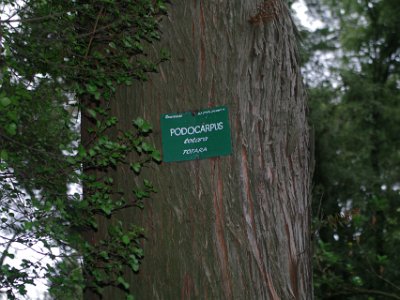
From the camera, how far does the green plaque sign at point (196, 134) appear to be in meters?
3.63

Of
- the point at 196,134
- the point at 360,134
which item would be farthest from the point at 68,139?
the point at 360,134

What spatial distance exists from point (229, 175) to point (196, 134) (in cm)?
29

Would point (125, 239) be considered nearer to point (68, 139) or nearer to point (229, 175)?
point (229, 175)

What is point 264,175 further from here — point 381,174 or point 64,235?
point 381,174

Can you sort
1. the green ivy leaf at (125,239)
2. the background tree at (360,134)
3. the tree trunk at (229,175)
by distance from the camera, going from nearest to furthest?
the green ivy leaf at (125,239), the tree trunk at (229,175), the background tree at (360,134)

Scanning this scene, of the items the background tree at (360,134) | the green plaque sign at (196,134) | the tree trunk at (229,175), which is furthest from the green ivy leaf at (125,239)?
the background tree at (360,134)

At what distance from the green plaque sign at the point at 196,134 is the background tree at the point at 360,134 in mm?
7116

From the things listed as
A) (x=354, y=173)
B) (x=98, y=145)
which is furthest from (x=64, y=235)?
(x=354, y=173)

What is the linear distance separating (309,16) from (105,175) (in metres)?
12.6

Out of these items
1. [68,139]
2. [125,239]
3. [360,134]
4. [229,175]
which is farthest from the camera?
[360,134]

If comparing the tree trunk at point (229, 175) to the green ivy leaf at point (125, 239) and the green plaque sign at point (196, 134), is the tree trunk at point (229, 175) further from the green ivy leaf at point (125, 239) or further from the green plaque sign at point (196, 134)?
the green ivy leaf at point (125, 239)

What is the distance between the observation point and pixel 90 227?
3.79m

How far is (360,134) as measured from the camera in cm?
1516

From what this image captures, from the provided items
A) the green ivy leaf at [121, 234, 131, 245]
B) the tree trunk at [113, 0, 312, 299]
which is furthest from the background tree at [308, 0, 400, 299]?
the green ivy leaf at [121, 234, 131, 245]
